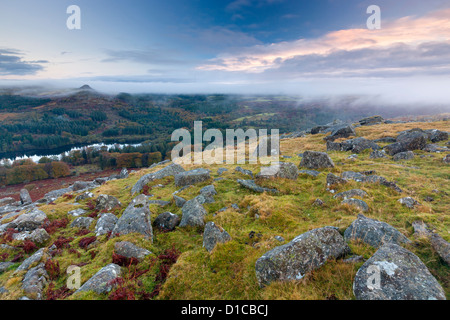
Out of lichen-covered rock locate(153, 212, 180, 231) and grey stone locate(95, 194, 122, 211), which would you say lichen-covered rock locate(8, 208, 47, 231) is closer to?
grey stone locate(95, 194, 122, 211)

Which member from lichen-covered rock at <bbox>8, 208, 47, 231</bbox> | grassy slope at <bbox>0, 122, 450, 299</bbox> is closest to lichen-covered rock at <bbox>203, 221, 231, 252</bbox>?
grassy slope at <bbox>0, 122, 450, 299</bbox>

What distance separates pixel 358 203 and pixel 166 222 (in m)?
11.1

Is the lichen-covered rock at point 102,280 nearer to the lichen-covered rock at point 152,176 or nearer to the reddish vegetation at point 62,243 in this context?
the reddish vegetation at point 62,243

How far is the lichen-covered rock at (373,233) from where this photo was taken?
7586mm

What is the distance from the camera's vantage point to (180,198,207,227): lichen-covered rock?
11570 millimetres

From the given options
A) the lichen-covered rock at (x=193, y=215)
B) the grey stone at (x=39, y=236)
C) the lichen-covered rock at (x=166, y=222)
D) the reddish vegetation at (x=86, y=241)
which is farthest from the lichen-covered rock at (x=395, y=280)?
the grey stone at (x=39, y=236)

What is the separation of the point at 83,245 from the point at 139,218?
125 inches

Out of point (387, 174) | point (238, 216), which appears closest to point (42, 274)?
point (238, 216)

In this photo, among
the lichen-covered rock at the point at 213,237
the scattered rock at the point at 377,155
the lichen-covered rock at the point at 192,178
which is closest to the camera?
the lichen-covered rock at the point at 213,237

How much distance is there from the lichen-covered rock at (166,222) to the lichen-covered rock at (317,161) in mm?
13759

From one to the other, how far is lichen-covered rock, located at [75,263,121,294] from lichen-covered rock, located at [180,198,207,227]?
14.1 ft

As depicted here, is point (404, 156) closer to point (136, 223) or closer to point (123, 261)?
point (136, 223)
